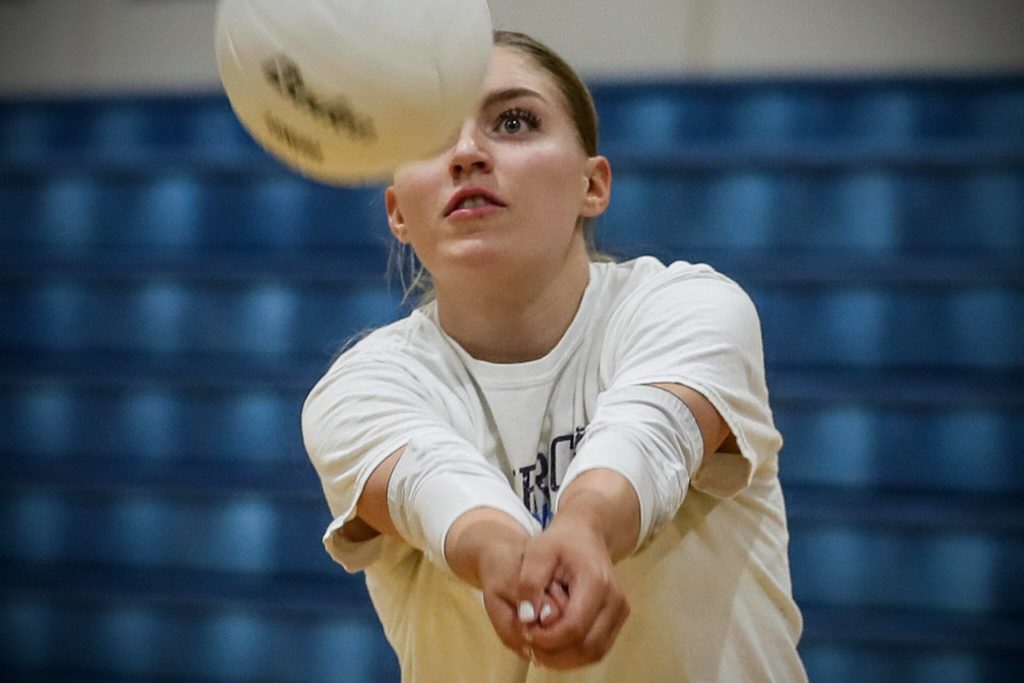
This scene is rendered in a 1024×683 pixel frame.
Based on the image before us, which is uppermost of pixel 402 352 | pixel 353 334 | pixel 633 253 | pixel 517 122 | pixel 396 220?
pixel 517 122

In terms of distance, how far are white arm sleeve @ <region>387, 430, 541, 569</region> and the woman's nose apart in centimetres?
25

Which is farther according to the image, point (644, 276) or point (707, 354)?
point (644, 276)

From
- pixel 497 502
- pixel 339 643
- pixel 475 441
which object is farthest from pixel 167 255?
pixel 497 502

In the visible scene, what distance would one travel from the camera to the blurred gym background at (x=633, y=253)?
2.63 metres

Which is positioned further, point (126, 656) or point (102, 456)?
point (102, 456)

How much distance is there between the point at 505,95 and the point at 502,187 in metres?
0.09

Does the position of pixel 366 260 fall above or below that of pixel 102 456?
above

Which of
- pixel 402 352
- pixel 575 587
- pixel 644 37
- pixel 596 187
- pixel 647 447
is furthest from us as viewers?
pixel 644 37

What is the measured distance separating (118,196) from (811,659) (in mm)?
2198

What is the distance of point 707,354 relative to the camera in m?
0.98

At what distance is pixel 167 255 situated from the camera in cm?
331

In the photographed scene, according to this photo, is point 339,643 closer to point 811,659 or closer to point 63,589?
point 63,589

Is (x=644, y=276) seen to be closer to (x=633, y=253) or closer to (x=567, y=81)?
(x=567, y=81)

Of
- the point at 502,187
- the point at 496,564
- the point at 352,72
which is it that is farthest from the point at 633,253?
the point at 496,564
